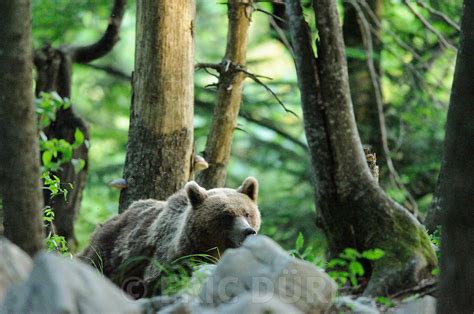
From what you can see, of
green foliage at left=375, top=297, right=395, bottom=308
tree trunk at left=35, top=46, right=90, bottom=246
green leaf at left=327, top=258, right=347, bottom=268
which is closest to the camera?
green foliage at left=375, top=297, right=395, bottom=308

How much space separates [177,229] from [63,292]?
4347 mm

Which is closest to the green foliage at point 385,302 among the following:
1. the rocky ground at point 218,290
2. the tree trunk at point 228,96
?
the rocky ground at point 218,290

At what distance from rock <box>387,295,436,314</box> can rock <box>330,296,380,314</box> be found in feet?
0.46

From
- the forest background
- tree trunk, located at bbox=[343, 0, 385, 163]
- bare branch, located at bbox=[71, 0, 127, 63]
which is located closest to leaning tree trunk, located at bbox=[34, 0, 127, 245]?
bare branch, located at bbox=[71, 0, 127, 63]

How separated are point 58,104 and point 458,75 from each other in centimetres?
526

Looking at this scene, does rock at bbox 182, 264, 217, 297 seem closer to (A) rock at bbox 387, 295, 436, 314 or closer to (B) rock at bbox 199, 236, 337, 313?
(B) rock at bbox 199, 236, 337, 313

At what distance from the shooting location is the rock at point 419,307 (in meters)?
5.09

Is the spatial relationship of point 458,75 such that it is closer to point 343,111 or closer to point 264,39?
point 343,111

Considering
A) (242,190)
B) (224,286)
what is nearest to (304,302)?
(224,286)

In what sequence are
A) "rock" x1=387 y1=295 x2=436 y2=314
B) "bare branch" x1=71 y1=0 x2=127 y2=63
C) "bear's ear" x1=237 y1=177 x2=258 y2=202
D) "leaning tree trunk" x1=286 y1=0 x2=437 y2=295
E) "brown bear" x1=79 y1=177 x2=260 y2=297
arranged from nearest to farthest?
1. "rock" x1=387 y1=295 x2=436 y2=314
2. "leaning tree trunk" x1=286 y1=0 x2=437 y2=295
3. "brown bear" x1=79 y1=177 x2=260 y2=297
4. "bear's ear" x1=237 y1=177 x2=258 y2=202
5. "bare branch" x1=71 y1=0 x2=127 y2=63

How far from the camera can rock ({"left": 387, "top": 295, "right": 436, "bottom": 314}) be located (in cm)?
509

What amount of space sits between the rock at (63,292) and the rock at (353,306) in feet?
4.28

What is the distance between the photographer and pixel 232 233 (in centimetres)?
848

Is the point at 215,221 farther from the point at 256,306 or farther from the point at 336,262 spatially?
the point at 256,306
